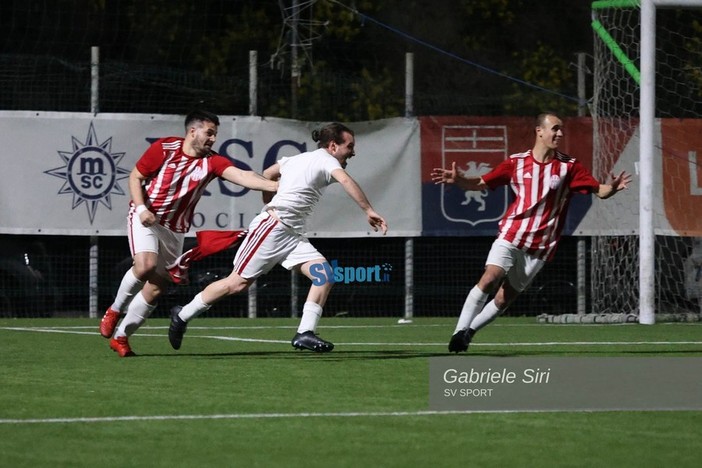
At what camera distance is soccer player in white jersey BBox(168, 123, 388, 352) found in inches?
418

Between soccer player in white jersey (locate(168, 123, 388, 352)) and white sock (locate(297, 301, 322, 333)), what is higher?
soccer player in white jersey (locate(168, 123, 388, 352))

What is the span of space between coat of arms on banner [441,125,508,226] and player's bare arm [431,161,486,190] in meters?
5.55

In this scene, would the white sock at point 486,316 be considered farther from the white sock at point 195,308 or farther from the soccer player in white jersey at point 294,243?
the white sock at point 195,308

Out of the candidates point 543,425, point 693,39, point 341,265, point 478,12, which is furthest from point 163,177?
point 478,12

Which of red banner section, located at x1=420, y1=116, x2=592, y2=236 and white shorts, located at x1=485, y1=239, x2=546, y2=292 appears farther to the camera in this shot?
red banner section, located at x1=420, y1=116, x2=592, y2=236

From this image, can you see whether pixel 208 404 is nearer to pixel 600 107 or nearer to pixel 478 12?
pixel 600 107

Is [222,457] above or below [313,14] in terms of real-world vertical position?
below

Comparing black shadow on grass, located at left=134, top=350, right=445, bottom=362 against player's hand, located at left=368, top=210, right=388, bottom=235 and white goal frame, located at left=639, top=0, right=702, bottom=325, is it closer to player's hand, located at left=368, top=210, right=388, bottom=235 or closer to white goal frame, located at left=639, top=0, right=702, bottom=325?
player's hand, located at left=368, top=210, right=388, bottom=235

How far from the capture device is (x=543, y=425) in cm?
678

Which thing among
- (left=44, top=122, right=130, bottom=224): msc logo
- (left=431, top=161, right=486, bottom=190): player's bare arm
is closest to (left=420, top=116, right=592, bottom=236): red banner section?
(left=44, top=122, right=130, bottom=224): msc logo

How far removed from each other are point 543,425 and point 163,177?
190 inches

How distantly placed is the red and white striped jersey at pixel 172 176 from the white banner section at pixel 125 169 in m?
5.54

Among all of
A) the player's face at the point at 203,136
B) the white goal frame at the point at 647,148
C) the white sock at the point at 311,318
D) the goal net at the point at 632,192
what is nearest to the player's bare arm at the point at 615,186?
the white sock at the point at 311,318

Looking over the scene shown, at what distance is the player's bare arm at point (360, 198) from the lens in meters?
9.97
